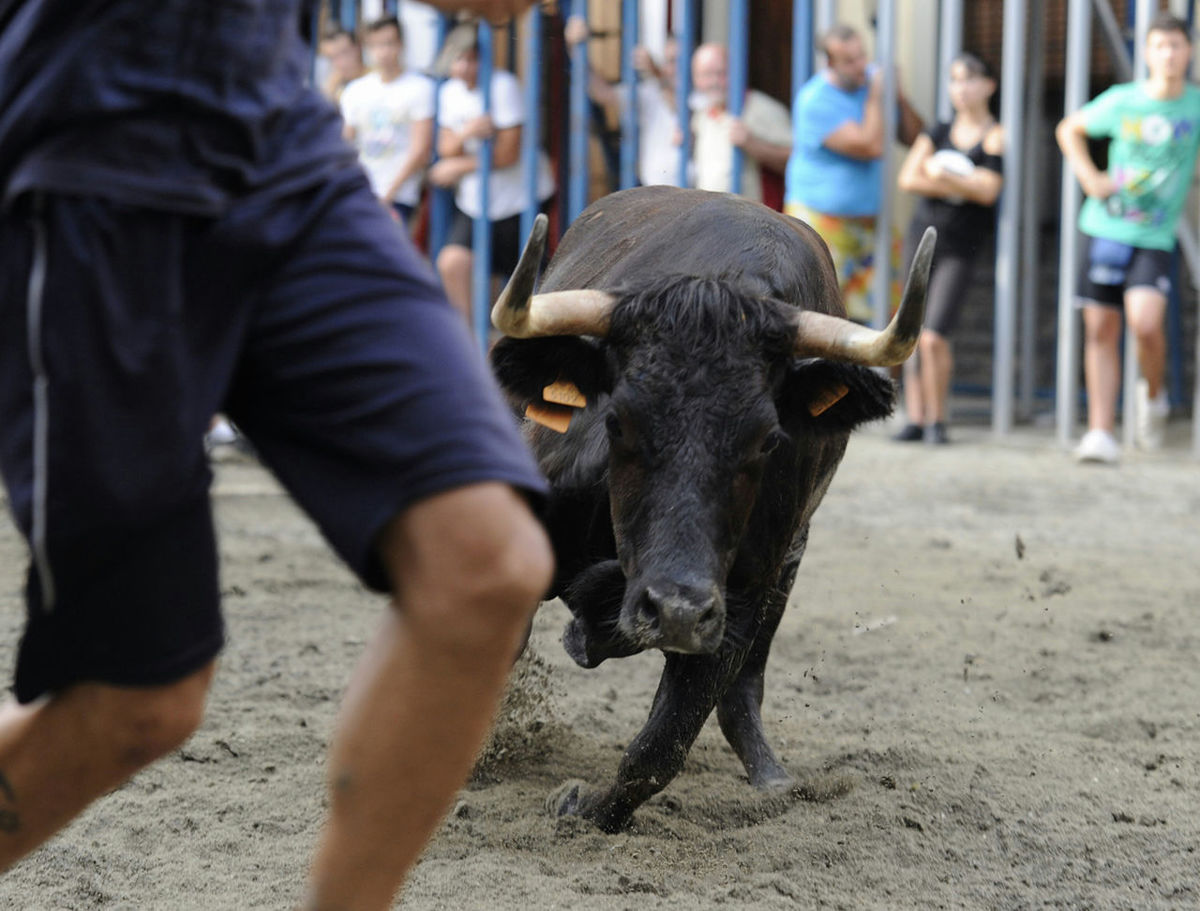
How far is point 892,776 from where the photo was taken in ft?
12.7

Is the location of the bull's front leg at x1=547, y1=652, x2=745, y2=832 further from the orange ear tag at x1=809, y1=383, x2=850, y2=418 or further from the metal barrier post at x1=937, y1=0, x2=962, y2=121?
the metal barrier post at x1=937, y1=0, x2=962, y2=121

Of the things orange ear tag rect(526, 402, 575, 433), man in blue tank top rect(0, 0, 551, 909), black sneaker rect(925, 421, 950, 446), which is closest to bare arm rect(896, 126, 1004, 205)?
black sneaker rect(925, 421, 950, 446)

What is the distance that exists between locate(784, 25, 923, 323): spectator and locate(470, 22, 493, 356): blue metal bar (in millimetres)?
1805

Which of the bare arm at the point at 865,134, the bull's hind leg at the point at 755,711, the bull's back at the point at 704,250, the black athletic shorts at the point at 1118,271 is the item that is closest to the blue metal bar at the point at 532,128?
the bare arm at the point at 865,134

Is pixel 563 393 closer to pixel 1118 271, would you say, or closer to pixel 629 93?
pixel 1118 271

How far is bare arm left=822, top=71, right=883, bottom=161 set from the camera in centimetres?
921

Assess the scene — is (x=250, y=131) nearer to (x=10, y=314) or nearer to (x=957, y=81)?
(x=10, y=314)

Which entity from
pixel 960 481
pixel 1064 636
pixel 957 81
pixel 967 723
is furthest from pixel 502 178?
pixel 967 723

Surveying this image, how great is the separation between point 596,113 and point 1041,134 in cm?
307

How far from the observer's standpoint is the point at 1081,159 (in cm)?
875

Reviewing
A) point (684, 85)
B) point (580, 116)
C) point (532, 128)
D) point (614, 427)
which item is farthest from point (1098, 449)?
point (614, 427)

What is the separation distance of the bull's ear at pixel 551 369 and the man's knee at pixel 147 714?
173cm

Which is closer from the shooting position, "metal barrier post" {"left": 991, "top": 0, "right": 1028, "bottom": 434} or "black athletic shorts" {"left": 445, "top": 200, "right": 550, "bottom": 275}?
"metal barrier post" {"left": 991, "top": 0, "right": 1028, "bottom": 434}

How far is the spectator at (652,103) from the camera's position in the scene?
9.86m
